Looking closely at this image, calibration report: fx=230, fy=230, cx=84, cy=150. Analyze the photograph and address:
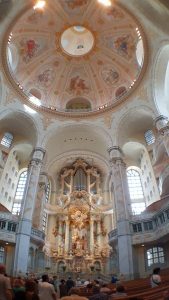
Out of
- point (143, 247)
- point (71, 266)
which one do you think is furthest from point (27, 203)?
point (143, 247)

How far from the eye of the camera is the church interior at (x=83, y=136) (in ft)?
66.9

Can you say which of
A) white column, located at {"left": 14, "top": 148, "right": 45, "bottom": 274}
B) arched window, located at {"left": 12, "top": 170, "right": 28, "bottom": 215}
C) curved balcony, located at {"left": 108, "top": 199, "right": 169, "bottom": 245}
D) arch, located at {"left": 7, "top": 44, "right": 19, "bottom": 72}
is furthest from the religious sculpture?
arch, located at {"left": 7, "top": 44, "right": 19, "bottom": 72}

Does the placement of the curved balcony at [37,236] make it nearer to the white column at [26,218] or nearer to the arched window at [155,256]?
the white column at [26,218]

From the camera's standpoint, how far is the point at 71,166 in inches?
1308

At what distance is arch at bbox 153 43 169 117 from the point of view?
22.1m

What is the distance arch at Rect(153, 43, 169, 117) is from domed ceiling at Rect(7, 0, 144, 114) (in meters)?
2.87

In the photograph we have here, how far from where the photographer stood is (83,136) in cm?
2930

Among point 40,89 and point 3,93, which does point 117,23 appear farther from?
point 3,93

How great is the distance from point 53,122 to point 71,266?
52.3 feet

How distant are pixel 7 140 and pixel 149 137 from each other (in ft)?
56.7

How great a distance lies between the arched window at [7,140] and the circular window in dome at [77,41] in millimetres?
12782

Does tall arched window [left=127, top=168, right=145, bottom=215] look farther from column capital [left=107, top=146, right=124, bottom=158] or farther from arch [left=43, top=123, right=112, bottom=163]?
column capital [left=107, top=146, right=124, bottom=158]

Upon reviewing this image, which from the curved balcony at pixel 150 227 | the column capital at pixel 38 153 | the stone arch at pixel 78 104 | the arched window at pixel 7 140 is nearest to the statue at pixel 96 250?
the curved balcony at pixel 150 227

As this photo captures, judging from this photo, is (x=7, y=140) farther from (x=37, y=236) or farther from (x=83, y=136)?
(x=37, y=236)
